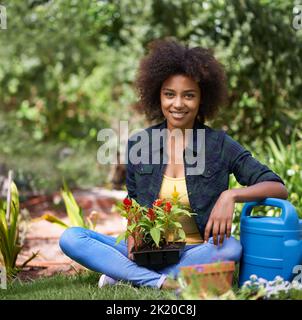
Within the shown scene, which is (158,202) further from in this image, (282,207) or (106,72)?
(106,72)

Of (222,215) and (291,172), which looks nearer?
(222,215)

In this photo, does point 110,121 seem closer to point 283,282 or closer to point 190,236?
point 190,236

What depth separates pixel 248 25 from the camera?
596 cm

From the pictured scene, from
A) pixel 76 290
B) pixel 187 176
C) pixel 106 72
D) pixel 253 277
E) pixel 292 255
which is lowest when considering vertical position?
pixel 76 290

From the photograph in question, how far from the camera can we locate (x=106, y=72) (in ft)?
24.4

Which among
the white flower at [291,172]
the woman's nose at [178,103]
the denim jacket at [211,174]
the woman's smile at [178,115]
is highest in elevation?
the woman's nose at [178,103]

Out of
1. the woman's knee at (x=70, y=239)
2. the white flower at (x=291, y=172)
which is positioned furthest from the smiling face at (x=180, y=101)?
the white flower at (x=291, y=172)

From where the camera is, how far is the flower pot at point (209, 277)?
7.88 feet

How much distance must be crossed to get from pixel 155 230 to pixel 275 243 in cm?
58

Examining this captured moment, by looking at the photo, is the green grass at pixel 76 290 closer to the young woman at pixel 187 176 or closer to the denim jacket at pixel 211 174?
the young woman at pixel 187 176

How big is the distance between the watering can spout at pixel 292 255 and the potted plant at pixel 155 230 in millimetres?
504

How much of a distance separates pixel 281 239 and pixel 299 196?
1640 millimetres

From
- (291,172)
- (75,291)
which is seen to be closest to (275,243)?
(75,291)
